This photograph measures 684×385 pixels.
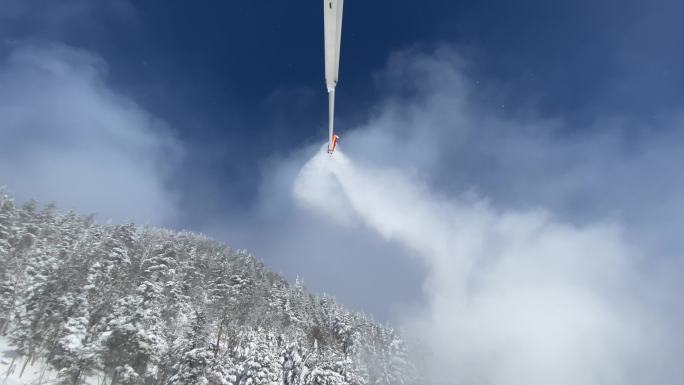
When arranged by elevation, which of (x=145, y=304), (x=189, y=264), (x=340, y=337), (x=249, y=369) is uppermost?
(x=189, y=264)

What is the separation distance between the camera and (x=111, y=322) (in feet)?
144

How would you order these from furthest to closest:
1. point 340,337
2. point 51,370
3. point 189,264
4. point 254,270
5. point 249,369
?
1. point 254,270
2. point 189,264
3. point 340,337
4. point 51,370
5. point 249,369

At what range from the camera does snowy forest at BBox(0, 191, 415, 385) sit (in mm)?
44844

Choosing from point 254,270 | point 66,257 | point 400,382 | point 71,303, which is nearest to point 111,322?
point 71,303

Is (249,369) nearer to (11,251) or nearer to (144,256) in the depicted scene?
(11,251)

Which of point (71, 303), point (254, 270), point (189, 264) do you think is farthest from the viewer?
point (254, 270)

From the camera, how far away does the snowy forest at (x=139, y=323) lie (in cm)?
4484

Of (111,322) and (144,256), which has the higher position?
(144,256)

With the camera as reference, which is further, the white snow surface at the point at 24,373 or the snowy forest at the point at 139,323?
the white snow surface at the point at 24,373

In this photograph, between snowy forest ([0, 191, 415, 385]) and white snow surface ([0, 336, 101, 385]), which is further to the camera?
white snow surface ([0, 336, 101, 385])

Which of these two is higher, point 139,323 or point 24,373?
point 139,323

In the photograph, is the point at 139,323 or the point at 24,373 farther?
the point at 24,373

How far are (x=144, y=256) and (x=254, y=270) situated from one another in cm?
5358

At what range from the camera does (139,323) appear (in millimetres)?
44656
